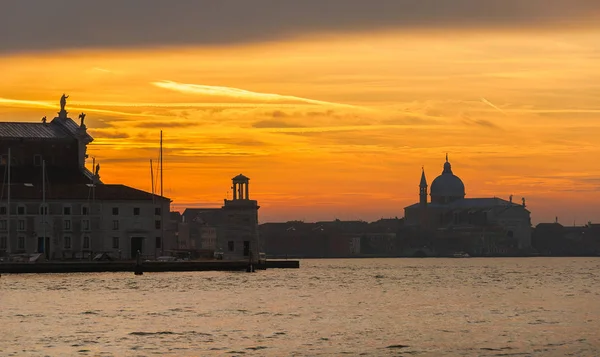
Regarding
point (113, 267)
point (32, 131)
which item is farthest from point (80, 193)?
point (113, 267)

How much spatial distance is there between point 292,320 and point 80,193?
8544 cm

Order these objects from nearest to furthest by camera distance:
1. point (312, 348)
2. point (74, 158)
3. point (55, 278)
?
point (312, 348) < point (55, 278) < point (74, 158)

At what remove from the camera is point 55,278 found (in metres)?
126

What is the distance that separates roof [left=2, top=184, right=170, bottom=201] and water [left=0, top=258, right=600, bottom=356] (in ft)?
131

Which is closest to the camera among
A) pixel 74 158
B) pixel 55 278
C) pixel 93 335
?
pixel 93 335

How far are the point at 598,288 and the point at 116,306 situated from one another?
44.5 metres

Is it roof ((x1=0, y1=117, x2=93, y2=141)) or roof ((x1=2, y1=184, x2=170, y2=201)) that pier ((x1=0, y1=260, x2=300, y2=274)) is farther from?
roof ((x1=0, y1=117, x2=93, y2=141))

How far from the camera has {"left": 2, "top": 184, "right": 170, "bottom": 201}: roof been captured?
150 m

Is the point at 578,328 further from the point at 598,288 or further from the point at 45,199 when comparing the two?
the point at 45,199

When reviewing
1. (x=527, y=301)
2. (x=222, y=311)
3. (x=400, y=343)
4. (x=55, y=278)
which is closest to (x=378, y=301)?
(x=527, y=301)

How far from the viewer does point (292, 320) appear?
228 feet

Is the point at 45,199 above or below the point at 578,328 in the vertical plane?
above

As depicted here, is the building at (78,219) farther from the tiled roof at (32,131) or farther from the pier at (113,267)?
the pier at (113,267)

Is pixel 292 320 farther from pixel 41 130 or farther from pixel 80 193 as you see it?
pixel 41 130
